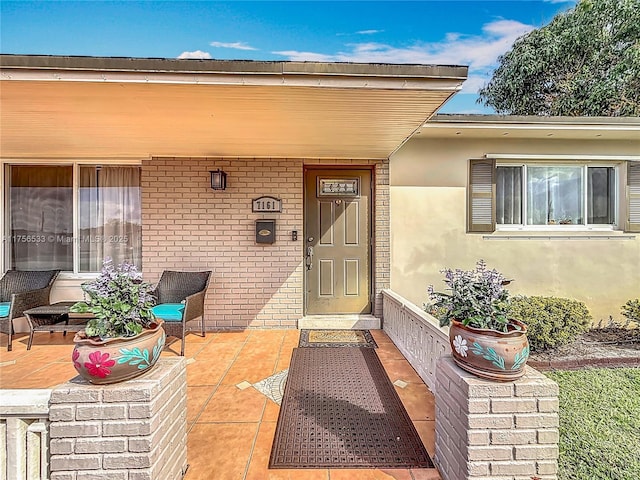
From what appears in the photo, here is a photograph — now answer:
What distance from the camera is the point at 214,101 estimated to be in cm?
253

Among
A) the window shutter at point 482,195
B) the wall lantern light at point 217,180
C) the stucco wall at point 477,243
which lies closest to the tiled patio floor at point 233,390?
the stucco wall at point 477,243

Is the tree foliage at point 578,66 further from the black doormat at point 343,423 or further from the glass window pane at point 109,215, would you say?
the glass window pane at point 109,215

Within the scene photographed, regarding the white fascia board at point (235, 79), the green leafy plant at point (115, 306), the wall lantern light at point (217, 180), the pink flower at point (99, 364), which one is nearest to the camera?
the pink flower at point (99, 364)

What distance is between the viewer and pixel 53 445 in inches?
55.4

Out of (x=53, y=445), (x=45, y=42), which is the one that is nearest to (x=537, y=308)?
(x=53, y=445)

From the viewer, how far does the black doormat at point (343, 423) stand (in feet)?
6.28

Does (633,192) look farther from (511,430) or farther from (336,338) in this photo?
(511,430)

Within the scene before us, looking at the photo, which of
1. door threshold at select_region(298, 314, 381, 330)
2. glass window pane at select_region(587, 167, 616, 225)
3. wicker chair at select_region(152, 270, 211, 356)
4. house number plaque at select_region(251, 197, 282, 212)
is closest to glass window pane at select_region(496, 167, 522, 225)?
glass window pane at select_region(587, 167, 616, 225)

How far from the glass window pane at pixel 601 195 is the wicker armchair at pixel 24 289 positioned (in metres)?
8.03

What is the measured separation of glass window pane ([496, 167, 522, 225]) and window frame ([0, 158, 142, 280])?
541 cm

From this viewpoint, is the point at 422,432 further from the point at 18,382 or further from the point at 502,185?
the point at 502,185

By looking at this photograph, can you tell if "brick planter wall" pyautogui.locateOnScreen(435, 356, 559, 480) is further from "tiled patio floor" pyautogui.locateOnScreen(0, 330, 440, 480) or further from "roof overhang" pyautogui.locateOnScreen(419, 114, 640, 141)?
"roof overhang" pyautogui.locateOnScreen(419, 114, 640, 141)

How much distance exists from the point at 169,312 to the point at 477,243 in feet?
14.3

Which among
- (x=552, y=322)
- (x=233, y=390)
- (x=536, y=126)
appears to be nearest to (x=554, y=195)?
(x=536, y=126)
